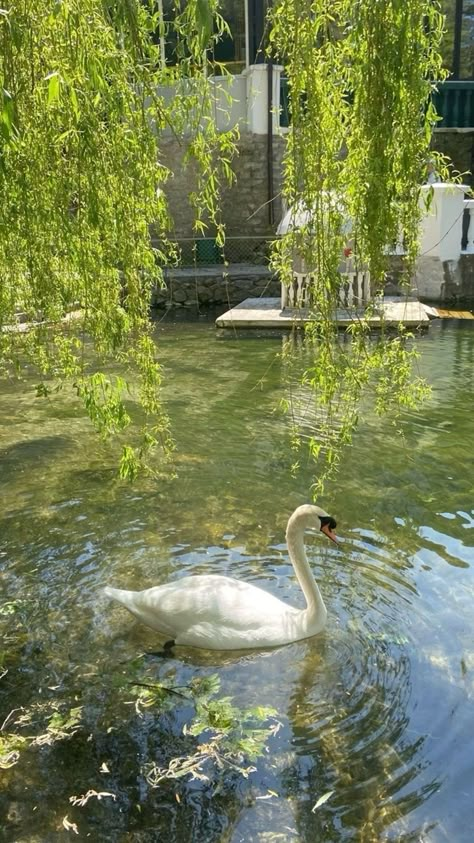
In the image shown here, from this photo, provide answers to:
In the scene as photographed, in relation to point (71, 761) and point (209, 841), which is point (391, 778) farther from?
point (71, 761)

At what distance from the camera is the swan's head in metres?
4.93

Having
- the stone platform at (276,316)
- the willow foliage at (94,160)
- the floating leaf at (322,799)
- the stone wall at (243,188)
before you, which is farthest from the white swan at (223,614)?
the stone wall at (243,188)

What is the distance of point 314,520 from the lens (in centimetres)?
494

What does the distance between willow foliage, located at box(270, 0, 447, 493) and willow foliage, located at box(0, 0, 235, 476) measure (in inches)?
18.6

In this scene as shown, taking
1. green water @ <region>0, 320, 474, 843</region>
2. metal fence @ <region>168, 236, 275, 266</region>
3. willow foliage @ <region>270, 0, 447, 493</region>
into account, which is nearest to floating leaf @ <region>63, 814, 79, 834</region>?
A: green water @ <region>0, 320, 474, 843</region>

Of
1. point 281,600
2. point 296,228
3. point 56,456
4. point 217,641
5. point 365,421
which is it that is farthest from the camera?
point 365,421

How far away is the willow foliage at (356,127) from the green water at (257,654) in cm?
183

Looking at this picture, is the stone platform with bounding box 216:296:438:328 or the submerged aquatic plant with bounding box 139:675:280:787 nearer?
the submerged aquatic plant with bounding box 139:675:280:787

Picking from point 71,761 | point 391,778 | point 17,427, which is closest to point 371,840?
point 391,778

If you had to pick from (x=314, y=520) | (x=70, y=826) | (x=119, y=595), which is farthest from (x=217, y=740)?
(x=314, y=520)

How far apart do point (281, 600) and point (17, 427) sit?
4.94 m

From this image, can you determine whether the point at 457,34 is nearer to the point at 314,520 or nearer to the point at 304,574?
the point at 314,520

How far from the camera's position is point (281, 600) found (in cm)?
518

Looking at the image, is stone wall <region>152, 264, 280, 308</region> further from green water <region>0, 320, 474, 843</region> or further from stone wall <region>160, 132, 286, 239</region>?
green water <region>0, 320, 474, 843</region>
